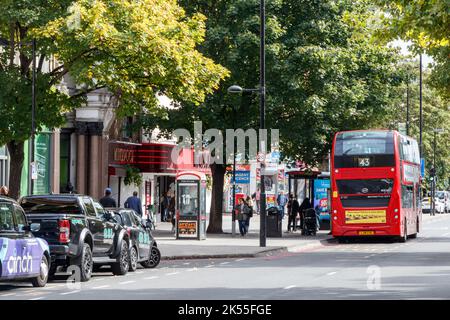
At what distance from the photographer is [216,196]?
2133 inches

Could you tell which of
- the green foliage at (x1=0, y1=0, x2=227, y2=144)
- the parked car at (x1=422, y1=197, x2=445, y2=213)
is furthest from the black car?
the parked car at (x1=422, y1=197, x2=445, y2=213)

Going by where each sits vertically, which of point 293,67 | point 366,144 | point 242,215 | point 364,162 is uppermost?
point 293,67

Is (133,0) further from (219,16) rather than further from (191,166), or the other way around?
(191,166)

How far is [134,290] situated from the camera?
22.1 meters

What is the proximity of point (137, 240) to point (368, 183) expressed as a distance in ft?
59.0

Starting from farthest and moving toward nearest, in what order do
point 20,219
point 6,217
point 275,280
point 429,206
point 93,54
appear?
1. point 429,206
2. point 93,54
3. point 275,280
4. point 20,219
5. point 6,217

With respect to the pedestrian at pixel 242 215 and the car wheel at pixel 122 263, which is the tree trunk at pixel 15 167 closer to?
the car wheel at pixel 122 263

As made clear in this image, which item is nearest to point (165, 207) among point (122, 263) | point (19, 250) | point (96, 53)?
point (96, 53)

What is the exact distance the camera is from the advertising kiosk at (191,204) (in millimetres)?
46500

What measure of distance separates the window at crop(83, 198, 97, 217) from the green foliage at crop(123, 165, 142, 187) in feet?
111

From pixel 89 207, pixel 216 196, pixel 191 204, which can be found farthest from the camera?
pixel 216 196

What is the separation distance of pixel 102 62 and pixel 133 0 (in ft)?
6.41

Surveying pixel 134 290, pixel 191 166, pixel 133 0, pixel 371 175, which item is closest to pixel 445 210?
pixel 191 166

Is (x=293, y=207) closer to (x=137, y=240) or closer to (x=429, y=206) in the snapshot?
(x=137, y=240)
